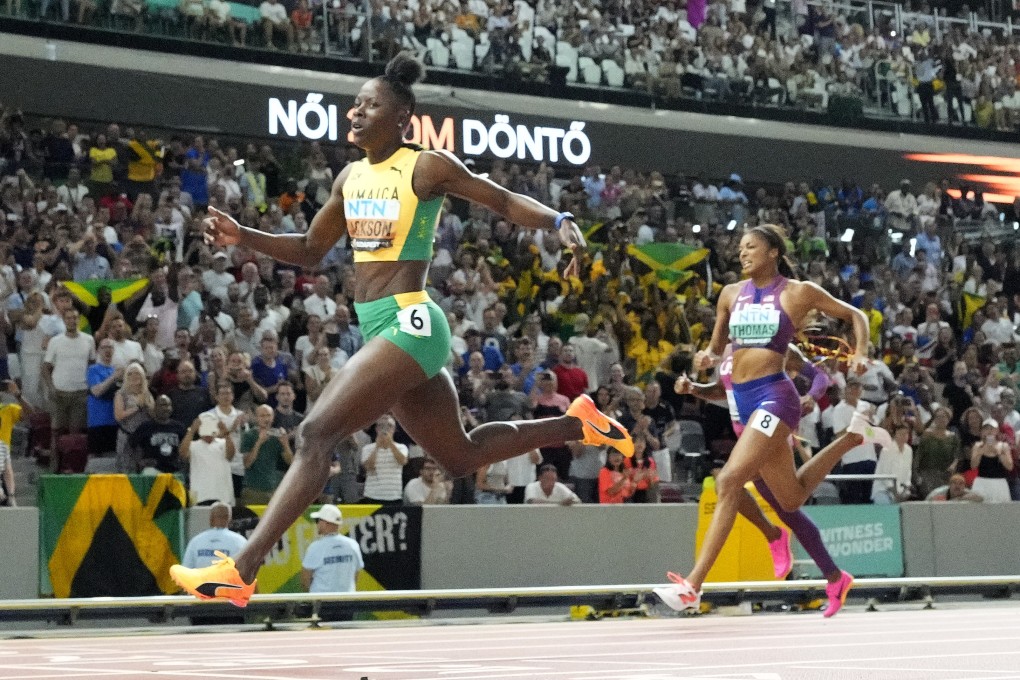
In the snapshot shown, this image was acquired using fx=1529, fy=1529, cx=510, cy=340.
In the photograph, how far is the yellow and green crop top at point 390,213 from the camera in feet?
21.8

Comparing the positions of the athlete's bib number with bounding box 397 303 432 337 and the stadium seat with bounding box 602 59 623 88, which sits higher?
the stadium seat with bounding box 602 59 623 88

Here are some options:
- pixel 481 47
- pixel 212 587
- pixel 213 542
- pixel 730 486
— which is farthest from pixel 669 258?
pixel 212 587

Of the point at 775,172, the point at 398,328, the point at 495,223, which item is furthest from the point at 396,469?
the point at 775,172

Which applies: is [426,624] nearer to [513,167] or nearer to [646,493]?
[646,493]

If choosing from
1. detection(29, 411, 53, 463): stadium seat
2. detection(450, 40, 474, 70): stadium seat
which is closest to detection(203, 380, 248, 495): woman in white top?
detection(29, 411, 53, 463): stadium seat

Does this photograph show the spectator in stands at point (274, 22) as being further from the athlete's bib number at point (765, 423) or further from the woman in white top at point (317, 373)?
the athlete's bib number at point (765, 423)

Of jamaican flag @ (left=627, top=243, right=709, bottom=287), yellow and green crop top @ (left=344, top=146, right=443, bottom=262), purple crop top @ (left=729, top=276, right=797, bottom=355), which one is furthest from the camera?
jamaican flag @ (left=627, top=243, right=709, bottom=287)

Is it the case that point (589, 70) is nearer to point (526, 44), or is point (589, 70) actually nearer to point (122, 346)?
point (526, 44)

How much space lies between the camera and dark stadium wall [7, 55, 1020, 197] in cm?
2328

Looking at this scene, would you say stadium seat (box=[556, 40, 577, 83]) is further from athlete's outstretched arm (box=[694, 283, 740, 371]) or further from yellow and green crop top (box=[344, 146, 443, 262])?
yellow and green crop top (box=[344, 146, 443, 262])

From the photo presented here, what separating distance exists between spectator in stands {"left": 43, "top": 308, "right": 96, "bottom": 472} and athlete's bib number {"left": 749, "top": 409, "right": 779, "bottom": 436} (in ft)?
24.5

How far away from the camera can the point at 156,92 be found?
77.8 feet

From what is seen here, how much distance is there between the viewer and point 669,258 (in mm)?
22484

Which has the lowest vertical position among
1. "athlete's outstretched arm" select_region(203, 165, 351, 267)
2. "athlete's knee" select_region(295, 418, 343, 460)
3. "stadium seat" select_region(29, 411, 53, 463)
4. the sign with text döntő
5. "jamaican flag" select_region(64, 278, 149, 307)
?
the sign with text döntő
